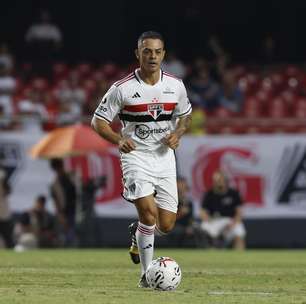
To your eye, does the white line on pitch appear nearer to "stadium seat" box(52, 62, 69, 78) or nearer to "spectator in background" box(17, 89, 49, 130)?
"spectator in background" box(17, 89, 49, 130)

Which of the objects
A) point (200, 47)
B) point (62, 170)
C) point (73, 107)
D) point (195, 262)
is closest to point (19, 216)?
point (62, 170)

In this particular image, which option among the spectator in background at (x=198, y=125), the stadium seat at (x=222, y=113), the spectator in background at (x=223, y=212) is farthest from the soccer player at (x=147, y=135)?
the stadium seat at (x=222, y=113)

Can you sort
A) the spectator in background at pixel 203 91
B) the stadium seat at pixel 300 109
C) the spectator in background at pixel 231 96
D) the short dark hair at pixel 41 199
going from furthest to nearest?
1. the spectator in background at pixel 203 91
2. the spectator in background at pixel 231 96
3. the stadium seat at pixel 300 109
4. the short dark hair at pixel 41 199

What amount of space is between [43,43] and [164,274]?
57.1ft

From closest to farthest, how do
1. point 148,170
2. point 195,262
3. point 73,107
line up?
point 148,170
point 195,262
point 73,107

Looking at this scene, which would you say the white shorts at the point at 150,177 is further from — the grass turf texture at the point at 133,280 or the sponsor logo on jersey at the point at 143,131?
the grass turf texture at the point at 133,280

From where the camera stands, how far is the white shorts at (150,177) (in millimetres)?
10500

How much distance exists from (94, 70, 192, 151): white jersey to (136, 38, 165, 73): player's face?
20 centimetres

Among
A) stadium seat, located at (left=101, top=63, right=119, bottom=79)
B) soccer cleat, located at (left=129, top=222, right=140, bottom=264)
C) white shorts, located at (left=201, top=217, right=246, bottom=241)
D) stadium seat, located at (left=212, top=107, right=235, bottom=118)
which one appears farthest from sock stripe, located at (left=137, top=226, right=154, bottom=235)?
stadium seat, located at (left=101, top=63, right=119, bottom=79)

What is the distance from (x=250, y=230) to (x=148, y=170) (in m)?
10.9

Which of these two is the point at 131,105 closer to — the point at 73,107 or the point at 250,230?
the point at 250,230

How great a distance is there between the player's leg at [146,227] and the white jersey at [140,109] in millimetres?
505

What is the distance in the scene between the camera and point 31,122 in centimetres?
2125

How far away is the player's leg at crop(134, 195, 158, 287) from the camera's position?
34.3ft
